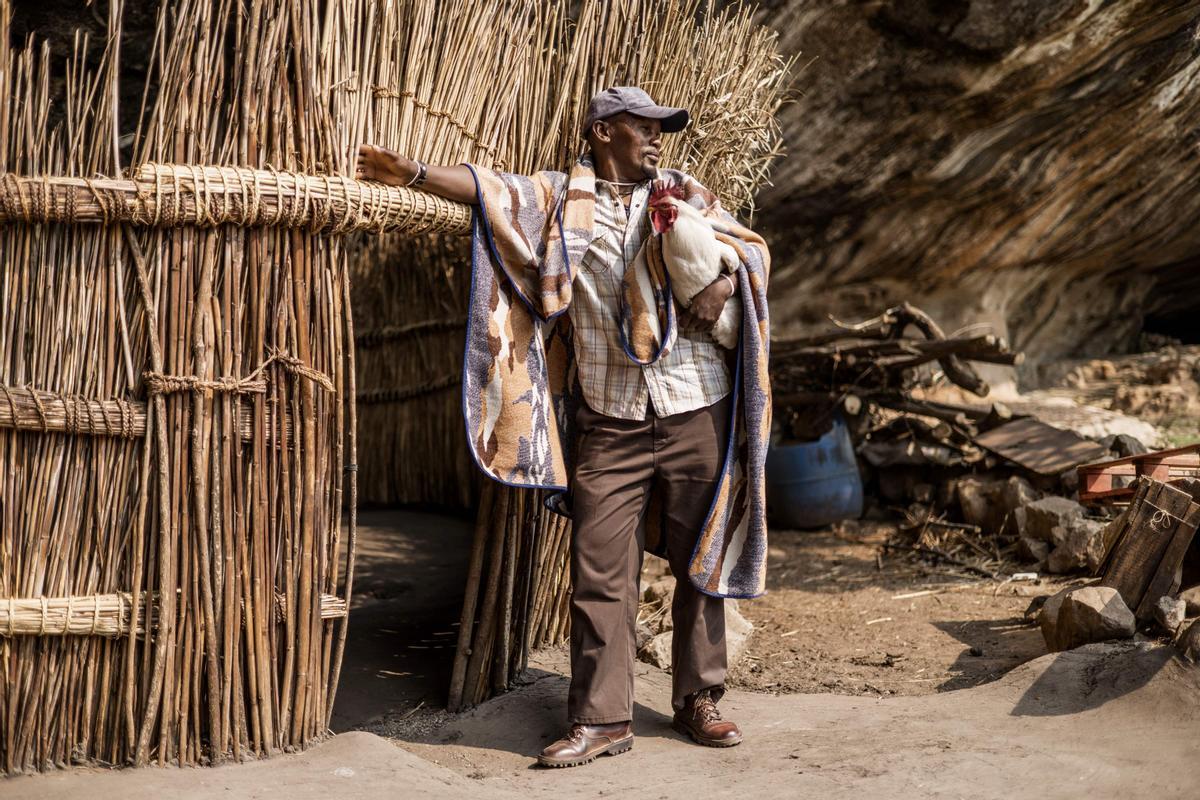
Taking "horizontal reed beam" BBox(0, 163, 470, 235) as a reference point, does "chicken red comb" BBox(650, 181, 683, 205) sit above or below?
above

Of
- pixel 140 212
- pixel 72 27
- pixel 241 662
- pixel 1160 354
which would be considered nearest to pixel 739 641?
pixel 241 662

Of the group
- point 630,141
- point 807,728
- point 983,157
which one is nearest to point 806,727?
point 807,728

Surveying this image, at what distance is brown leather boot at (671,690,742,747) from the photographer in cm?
273

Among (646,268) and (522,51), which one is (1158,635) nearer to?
(646,268)

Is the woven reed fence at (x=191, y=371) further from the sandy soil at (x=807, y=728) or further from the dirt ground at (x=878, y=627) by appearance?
the dirt ground at (x=878, y=627)

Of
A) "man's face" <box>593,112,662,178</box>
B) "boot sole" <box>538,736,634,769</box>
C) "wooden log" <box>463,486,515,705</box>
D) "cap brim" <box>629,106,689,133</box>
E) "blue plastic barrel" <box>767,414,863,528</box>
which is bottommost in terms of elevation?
"boot sole" <box>538,736,634,769</box>

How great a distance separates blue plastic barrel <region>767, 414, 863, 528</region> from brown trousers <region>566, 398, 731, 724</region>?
3.33 m

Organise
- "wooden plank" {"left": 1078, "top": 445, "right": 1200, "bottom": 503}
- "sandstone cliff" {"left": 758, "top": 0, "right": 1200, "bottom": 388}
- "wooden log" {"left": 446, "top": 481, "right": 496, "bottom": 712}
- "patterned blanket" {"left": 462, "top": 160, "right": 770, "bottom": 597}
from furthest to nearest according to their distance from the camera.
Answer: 1. "sandstone cliff" {"left": 758, "top": 0, "right": 1200, "bottom": 388}
2. "wooden plank" {"left": 1078, "top": 445, "right": 1200, "bottom": 503}
3. "wooden log" {"left": 446, "top": 481, "right": 496, "bottom": 712}
4. "patterned blanket" {"left": 462, "top": 160, "right": 770, "bottom": 597}

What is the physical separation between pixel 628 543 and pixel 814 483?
3.48 m

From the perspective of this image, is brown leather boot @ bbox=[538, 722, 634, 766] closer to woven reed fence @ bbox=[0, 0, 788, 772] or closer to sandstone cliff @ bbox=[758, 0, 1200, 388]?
woven reed fence @ bbox=[0, 0, 788, 772]

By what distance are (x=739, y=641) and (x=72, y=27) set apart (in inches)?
121

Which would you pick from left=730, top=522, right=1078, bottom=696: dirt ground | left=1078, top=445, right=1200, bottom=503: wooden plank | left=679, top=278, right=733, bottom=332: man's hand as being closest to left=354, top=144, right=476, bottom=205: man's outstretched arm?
left=679, top=278, right=733, bottom=332: man's hand

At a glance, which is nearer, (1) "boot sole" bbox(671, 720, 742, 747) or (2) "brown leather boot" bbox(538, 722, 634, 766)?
(2) "brown leather boot" bbox(538, 722, 634, 766)

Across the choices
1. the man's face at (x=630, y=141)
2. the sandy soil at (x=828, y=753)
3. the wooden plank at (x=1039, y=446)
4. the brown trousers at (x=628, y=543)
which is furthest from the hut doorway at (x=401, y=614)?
the wooden plank at (x=1039, y=446)
